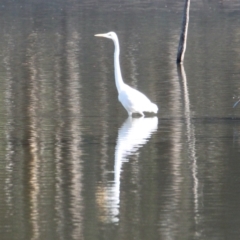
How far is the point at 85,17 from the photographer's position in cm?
4275

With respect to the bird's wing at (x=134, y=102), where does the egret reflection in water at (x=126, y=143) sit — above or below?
below

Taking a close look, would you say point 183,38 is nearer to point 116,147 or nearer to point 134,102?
point 134,102

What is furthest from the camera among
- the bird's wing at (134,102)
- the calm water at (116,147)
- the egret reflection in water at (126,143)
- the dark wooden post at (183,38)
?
the dark wooden post at (183,38)

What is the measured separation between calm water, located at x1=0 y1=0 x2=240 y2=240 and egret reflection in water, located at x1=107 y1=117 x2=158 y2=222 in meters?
0.02

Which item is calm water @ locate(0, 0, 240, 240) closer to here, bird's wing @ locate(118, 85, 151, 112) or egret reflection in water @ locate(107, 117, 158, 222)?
egret reflection in water @ locate(107, 117, 158, 222)

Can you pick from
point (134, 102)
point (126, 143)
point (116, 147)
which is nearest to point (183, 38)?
point (134, 102)

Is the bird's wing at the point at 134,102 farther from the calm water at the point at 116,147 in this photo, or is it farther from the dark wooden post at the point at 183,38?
the dark wooden post at the point at 183,38

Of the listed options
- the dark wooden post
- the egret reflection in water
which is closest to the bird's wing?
the egret reflection in water

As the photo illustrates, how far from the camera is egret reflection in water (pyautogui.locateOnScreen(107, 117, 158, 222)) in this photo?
8.58m

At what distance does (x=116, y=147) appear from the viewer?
11.6 m

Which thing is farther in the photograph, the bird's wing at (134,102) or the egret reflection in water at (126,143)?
the bird's wing at (134,102)

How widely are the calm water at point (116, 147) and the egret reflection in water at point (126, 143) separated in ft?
0.05

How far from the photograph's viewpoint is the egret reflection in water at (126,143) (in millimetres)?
8583

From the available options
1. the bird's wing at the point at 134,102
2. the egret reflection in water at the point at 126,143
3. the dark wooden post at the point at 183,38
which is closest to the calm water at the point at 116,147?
the egret reflection in water at the point at 126,143
